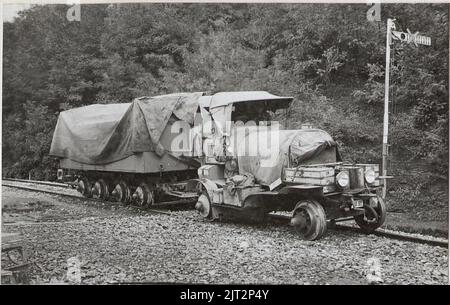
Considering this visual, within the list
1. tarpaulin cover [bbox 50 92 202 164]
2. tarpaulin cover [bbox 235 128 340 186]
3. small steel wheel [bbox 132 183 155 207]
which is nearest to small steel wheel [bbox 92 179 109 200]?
tarpaulin cover [bbox 50 92 202 164]

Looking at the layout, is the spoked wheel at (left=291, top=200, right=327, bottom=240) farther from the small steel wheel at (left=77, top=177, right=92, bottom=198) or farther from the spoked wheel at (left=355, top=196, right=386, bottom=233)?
the small steel wheel at (left=77, top=177, right=92, bottom=198)

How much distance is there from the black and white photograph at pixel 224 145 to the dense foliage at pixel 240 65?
5cm

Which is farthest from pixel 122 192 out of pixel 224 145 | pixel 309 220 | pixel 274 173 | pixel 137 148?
pixel 309 220

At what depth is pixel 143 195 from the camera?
11.5 metres

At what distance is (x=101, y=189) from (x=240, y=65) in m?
5.10

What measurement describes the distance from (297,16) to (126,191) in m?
5.97

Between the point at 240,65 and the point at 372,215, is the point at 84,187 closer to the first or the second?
the point at 240,65

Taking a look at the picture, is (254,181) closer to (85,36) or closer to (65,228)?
(65,228)

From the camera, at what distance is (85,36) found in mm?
9648

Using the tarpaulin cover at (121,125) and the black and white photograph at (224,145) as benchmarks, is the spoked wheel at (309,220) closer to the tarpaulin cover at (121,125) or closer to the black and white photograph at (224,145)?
the black and white photograph at (224,145)

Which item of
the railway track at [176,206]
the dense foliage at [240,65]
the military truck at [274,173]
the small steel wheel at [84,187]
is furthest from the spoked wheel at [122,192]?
the military truck at [274,173]

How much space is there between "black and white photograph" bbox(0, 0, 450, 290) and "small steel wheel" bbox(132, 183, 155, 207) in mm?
54

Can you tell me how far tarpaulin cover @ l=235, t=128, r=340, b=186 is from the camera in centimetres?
811

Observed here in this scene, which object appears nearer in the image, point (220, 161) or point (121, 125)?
point (220, 161)
